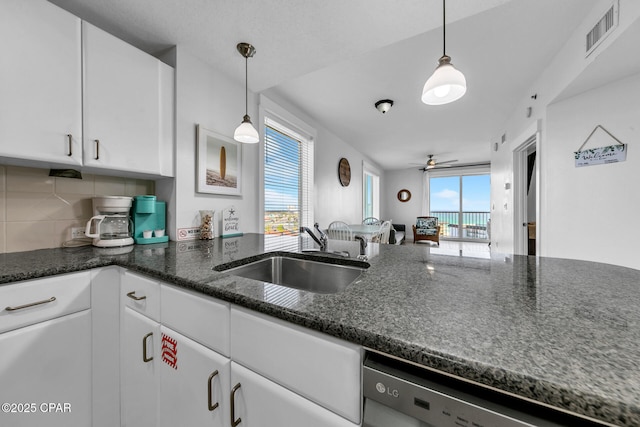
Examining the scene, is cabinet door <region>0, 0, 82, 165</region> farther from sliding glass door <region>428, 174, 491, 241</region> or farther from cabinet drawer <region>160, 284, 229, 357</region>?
sliding glass door <region>428, 174, 491, 241</region>

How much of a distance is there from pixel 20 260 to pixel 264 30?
174cm

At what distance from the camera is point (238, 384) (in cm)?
66

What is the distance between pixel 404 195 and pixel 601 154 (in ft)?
19.5

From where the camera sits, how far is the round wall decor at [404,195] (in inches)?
299

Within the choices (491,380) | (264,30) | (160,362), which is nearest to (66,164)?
(160,362)

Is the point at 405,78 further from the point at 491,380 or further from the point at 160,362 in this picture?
the point at 160,362

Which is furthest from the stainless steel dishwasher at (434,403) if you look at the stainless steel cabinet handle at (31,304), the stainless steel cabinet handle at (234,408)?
the stainless steel cabinet handle at (31,304)

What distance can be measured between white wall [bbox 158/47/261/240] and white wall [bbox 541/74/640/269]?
2.79 meters

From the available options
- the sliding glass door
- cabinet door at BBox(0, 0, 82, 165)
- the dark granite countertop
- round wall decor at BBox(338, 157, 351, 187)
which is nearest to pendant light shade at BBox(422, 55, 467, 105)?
the dark granite countertop

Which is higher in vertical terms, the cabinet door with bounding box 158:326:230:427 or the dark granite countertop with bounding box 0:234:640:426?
the dark granite countertop with bounding box 0:234:640:426

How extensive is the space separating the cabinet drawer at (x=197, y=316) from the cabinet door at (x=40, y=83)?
926 mm

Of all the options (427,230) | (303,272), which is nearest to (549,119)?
(303,272)

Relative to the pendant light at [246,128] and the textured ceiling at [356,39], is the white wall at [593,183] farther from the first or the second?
the pendant light at [246,128]

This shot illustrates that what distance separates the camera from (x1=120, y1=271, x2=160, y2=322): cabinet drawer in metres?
0.92
